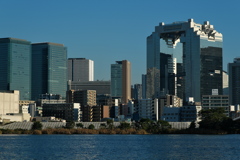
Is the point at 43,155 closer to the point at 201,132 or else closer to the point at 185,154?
the point at 185,154

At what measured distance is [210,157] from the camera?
96438 millimetres

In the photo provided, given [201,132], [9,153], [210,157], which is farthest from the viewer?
[201,132]

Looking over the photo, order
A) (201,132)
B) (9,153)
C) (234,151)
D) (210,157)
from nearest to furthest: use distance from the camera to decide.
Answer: (210,157)
(9,153)
(234,151)
(201,132)

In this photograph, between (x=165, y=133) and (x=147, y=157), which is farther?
(x=165, y=133)

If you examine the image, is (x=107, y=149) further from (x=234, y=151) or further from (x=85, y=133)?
(x=85, y=133)

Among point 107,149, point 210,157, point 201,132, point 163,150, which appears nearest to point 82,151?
point 107,149

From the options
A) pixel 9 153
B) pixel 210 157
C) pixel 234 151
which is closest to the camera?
pixel 210 157

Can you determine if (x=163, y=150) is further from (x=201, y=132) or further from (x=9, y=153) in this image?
(x=201, y=132)

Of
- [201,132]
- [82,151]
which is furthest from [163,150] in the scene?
[201,132]

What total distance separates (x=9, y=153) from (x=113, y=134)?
312 ft

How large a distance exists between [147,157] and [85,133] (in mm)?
102460

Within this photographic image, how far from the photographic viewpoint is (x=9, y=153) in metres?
103

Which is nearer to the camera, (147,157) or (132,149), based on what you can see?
(147,157)

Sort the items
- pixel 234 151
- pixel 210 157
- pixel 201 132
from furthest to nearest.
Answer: pixel 201 132
pixel 234 151
pixel 210 157
